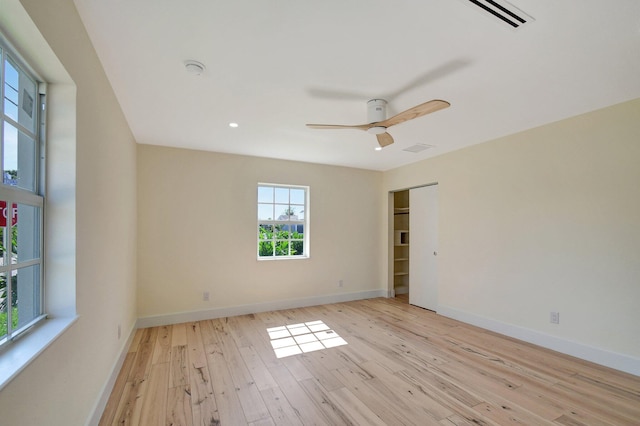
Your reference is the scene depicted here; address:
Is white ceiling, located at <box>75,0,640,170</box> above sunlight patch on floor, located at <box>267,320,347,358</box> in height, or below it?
above

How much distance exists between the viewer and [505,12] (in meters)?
1.55

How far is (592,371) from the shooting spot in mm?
2656

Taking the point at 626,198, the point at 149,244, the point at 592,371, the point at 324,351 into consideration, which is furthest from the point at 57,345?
the point at 626,198

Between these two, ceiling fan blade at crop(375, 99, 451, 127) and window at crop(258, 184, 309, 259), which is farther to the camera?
window at crop(258, 184, 309, 259)

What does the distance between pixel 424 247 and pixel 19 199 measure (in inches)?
190

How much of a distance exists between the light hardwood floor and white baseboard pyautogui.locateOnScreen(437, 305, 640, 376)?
3.6 inches

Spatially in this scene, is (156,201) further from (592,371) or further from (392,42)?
(592,371)

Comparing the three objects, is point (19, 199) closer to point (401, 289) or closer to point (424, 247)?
point (424, 247)

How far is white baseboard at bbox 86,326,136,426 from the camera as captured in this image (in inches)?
73.0

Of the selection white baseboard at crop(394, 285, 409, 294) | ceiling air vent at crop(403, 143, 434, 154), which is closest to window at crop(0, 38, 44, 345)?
ceiling air vent at crop(403, 143, 434, 154)

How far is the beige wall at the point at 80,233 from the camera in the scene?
113cm

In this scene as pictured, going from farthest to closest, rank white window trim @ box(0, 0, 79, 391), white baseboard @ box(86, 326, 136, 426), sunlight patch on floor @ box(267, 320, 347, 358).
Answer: sunlight patch on floor @ box(267, 320, 347, 358)
white baseboard @ box(86, 326, 136, 426)
white window trim @ box(0, 0, 79, 391)

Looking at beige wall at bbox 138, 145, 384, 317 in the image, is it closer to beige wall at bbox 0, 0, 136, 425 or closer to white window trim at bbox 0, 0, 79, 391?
beige wall at bbox 0, 0, 136, 425

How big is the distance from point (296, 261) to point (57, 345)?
3668 mm
